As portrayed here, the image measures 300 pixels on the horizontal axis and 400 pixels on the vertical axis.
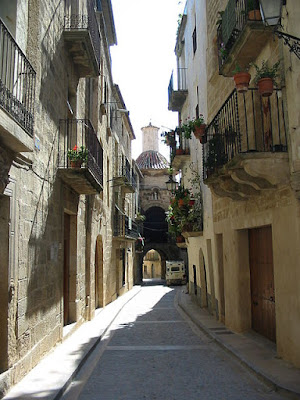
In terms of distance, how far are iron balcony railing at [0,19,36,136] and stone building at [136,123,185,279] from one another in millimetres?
34379

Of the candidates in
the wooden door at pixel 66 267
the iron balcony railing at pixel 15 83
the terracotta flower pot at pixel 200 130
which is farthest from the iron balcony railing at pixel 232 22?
the wooden door at pixel 66 267

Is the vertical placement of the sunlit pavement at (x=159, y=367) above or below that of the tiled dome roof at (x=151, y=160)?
below

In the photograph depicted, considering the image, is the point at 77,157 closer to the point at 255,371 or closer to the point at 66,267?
the point at 66,267

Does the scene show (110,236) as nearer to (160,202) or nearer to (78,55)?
(78,55)

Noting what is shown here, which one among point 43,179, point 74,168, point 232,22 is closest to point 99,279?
point 74,168

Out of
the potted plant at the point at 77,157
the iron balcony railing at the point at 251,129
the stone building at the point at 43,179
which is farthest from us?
the potted plant at the point at 77,157

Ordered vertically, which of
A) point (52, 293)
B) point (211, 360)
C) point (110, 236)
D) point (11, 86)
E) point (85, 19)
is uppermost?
point (85, 19)

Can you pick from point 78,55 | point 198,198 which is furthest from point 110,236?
point 78,55

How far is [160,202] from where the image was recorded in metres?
41.1

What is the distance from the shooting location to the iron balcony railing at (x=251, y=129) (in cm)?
701

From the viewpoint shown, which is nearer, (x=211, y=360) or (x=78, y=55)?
(x=211, y=360)

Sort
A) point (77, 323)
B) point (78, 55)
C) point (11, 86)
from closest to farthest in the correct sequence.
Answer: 1. point (11, 86)
2. point (78, 55)
3. point (77, 323)

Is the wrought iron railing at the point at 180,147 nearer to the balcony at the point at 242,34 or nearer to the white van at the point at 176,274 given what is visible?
the balcony at the point at 242,34

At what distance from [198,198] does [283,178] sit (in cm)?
909
